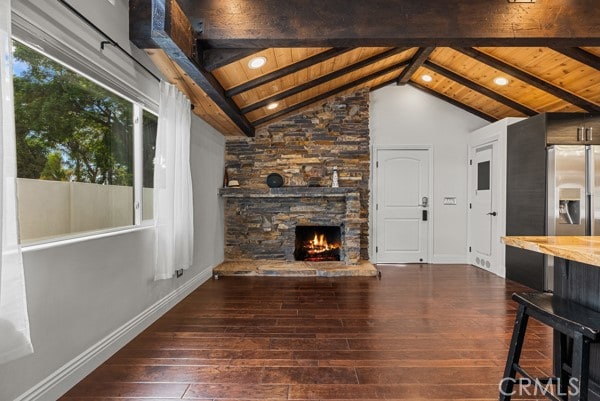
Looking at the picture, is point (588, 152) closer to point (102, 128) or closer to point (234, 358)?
point (234, 358)

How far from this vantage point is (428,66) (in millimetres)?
5191

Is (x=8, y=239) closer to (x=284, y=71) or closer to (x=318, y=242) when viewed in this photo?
(x=284, y=71)

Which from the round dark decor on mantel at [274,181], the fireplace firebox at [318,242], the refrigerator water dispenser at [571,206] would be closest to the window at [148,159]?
the round dark decor on mantel at [274,181]

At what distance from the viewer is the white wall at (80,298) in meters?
1.77

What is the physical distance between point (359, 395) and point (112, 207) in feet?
6.97

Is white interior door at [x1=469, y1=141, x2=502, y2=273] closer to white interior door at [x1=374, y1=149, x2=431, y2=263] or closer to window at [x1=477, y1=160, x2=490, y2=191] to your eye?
window at [x1=477, y1=160, x2=490, y2=191]

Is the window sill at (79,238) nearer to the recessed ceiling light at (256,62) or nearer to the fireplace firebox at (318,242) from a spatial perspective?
the recessed ceiling light at (256,62)

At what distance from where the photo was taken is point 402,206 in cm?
605

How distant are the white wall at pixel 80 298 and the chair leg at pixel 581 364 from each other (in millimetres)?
2436

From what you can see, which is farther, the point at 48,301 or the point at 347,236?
the point at 347,236

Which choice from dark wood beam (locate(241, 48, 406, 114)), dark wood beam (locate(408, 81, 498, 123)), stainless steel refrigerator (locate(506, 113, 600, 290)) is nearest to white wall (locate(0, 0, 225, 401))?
dark wood beam (locate(241, 48, 406, 114))

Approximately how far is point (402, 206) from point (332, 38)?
4050 millimetres

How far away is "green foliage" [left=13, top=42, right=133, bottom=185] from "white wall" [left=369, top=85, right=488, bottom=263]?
4259 millimetres

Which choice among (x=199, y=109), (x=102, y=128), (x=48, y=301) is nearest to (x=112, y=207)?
(x=102, y=128)
